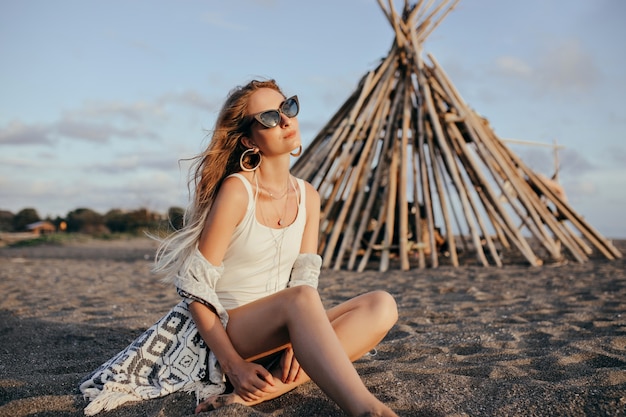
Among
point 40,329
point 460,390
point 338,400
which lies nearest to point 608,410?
point 460,390

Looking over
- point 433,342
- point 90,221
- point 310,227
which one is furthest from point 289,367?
point 90,221

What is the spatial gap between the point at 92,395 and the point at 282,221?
872 millimetres

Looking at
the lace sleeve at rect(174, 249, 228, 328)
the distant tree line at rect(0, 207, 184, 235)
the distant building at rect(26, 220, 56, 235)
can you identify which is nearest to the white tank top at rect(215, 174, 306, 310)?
the lace sleeve at rect(174, 249, 228, 328)

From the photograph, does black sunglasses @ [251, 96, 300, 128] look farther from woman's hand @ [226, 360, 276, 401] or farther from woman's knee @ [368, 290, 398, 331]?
woman's hand @ [226, 360, 276, 401]

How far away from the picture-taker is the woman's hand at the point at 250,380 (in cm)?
169

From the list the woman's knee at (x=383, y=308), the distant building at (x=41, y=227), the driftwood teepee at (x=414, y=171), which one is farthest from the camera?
the distant building at (x=41, y=227)

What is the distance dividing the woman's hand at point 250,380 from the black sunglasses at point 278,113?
0.86m

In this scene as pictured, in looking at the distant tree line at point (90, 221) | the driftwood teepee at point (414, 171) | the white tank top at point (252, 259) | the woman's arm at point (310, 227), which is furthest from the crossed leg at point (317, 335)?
the distant tree line at point (90, 221)

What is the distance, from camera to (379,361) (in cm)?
227

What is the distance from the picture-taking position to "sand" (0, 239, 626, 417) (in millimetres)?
1720

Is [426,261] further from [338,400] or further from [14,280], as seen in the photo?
[338,400]

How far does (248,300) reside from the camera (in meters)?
1.96

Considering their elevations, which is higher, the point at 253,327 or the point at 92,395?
the point at 253,327

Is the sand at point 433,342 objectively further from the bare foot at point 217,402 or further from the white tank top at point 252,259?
the white tank top at point 252,259
